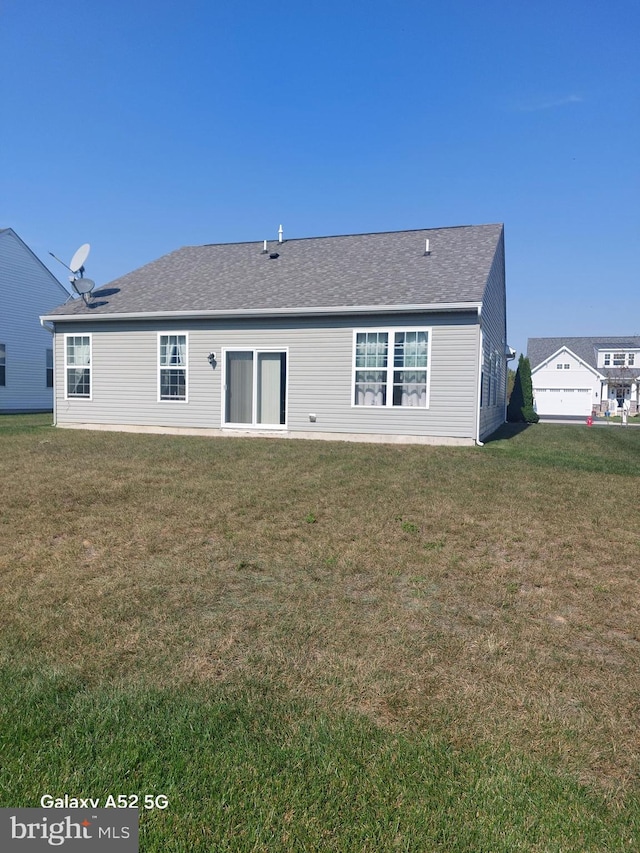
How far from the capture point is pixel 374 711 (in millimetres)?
2740

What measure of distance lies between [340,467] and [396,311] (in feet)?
16.0

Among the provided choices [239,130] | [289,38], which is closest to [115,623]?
[289,38]

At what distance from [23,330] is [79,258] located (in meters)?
11.1

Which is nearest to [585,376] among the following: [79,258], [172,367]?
[172,367]

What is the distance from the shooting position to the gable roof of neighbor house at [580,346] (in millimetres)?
52219

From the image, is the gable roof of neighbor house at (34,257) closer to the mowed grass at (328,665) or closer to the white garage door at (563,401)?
the mowed grass at (328,665)

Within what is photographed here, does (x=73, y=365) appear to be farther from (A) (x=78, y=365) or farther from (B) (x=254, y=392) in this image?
(B) (x=254, y=392)

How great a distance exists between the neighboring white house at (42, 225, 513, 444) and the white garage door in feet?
108

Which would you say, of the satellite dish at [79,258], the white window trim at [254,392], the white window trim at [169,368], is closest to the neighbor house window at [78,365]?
the satellite dish at [79,258]

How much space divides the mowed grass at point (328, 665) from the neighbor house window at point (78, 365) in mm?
8963

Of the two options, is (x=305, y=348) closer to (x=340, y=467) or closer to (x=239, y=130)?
(x=340, y=467)

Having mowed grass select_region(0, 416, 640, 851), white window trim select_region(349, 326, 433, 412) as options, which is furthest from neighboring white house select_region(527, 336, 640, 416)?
mowed grass select_region(0, 416, 640, 851)

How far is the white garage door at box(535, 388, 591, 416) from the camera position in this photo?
150 feet

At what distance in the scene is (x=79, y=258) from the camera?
15812mm
